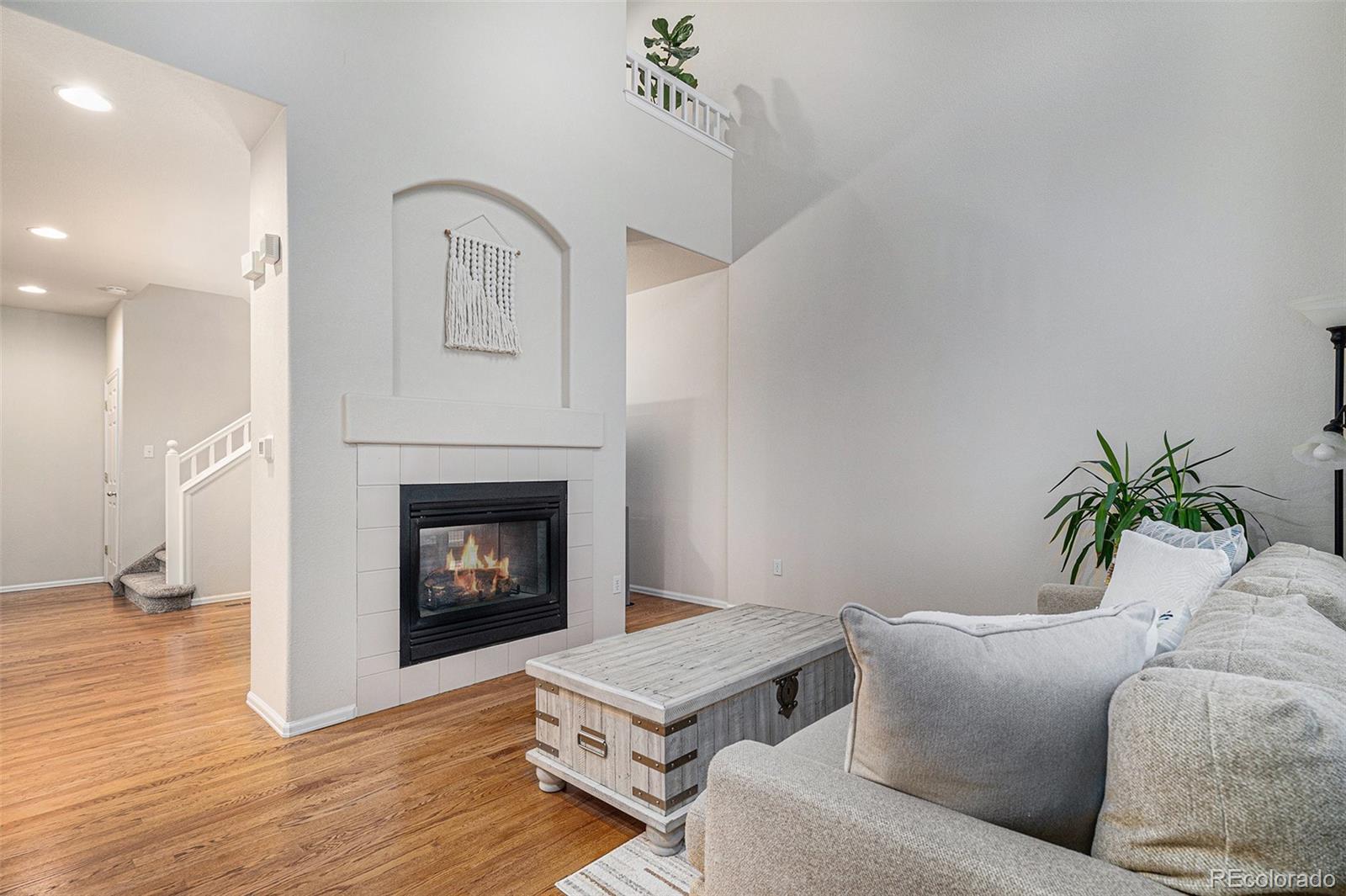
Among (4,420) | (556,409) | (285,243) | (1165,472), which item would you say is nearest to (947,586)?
(1165,472)

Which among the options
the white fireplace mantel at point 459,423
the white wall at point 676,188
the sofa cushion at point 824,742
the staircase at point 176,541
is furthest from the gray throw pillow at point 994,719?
the staircase at point 176,541

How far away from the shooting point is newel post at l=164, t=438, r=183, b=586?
5.06 meters

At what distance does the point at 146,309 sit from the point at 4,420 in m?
1.66

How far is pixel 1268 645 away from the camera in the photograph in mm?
949

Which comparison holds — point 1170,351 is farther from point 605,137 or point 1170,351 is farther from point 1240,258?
point 605,137

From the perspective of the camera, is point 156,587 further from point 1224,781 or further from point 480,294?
point 1224,781

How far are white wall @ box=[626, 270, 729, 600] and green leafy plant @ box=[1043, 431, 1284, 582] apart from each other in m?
2.41

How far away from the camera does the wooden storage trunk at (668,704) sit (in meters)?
1.94

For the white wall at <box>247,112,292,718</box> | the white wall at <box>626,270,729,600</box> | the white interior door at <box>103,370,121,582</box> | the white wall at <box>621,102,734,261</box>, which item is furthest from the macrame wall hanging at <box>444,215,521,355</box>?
the white interior door at <box>103,370,121,582</box>

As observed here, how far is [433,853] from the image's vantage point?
1890 mm

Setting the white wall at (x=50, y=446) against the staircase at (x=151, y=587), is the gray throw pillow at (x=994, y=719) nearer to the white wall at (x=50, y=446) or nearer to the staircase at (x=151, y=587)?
the staircase at (x=151, y=587)

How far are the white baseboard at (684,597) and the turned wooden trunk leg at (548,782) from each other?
2751mm

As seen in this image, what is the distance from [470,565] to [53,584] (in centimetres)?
528

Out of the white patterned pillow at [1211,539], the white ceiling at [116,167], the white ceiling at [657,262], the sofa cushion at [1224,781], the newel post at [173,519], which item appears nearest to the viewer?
the sofa cushion at [1224,781]
